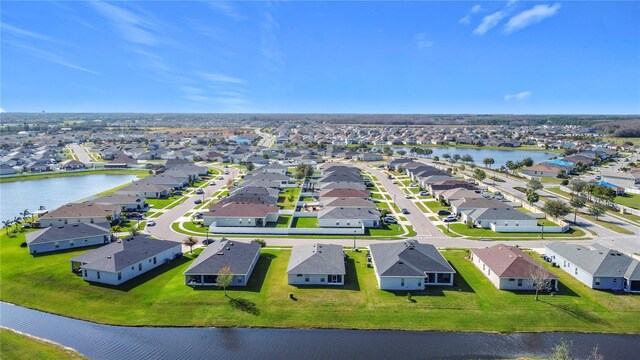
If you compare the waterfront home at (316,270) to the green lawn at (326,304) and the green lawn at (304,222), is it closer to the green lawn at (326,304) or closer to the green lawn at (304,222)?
the green lawn at (326,304)

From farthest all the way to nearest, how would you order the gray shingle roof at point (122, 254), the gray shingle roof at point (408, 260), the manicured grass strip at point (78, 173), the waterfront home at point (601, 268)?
the manicured grass strip at point (78, 173) → the gray shingle roof at point (122, 254) → the gray shingle roof at point (408, 260) → the waterfront home at point (601, 268)

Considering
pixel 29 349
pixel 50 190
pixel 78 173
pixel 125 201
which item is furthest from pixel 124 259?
pixel 78 173

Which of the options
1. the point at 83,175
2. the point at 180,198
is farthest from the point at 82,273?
the point at 83,175

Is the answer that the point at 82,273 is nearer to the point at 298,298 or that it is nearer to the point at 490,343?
the point at 298,298

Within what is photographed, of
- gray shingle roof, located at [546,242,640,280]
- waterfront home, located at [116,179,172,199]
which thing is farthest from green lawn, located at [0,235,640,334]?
waterfront home, located at [116,179,172,199]

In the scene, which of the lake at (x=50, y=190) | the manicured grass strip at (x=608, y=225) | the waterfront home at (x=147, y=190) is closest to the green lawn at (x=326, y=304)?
the manicured grass strip at (x=608, y=225)

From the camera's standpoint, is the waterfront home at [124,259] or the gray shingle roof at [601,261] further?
the waterfront home at [124,259]
